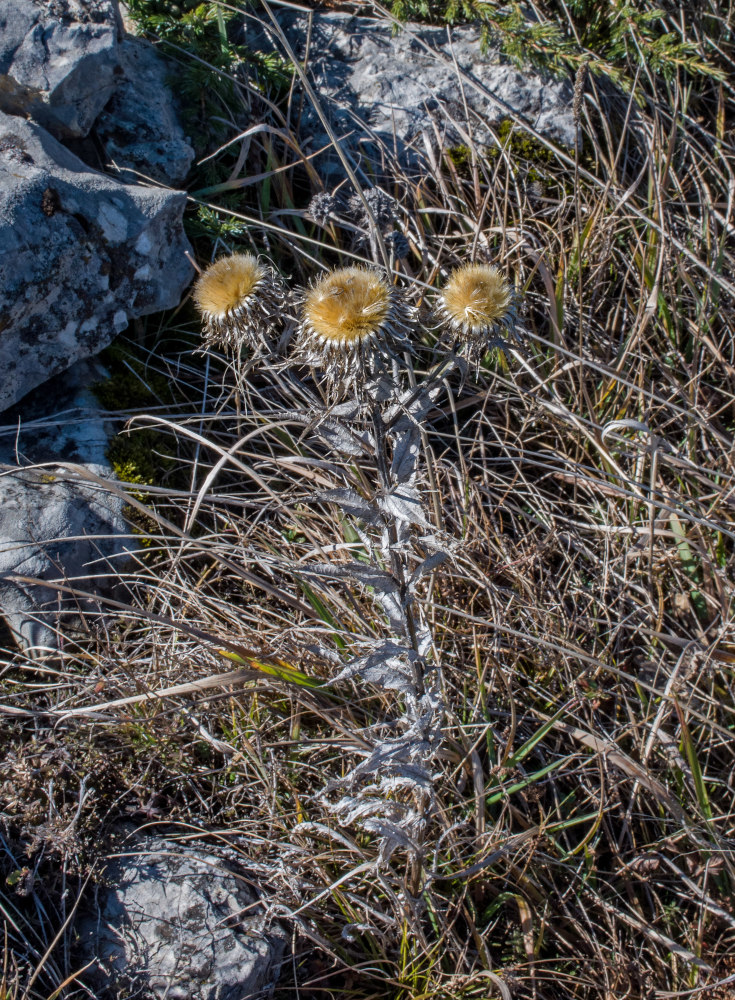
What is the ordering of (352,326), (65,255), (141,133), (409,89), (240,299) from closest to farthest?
(352,326) < (240,299) < (65,255) < (141,133) < (409,89)

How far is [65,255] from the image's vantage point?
229cm

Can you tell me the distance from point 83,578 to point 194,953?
1.13 metres

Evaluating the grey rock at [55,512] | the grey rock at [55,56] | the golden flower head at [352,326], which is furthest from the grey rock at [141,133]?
the golden flower head at [352,326]

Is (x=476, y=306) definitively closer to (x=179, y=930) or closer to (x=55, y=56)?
(x=179, y=930)

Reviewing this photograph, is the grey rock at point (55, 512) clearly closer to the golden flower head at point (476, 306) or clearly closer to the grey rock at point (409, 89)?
the golden flower head at point (476, 306)

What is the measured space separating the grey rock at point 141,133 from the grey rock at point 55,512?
2.67ft

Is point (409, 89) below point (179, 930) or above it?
above

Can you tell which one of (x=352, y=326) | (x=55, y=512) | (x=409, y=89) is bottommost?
(x=55, y=512)

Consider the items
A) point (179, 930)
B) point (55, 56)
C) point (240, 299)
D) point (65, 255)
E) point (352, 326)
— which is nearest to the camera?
point (352, 326)

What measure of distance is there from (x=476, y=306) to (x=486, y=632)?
4.33 feet

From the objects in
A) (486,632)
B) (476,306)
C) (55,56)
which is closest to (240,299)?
(476,306)

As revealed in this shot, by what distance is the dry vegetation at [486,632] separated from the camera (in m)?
1.90

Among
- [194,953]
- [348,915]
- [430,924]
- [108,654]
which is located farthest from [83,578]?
[430,924]

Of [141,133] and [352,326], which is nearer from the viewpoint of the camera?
[352,326]
